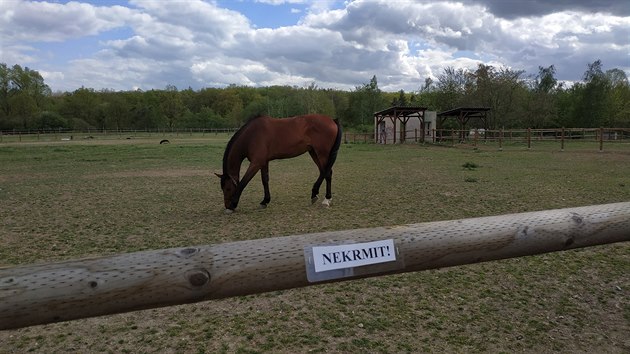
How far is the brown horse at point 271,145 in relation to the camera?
7516mm

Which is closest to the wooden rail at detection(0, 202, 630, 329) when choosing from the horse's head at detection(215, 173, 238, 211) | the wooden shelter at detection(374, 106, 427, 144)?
the horse's head at detection(215, 173, 238, 211)

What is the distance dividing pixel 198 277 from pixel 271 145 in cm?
587

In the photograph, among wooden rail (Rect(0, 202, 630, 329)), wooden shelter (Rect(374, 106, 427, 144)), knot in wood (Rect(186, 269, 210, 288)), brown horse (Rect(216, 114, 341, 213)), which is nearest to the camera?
wooden rail (Rect(0, 202, 630, 329))

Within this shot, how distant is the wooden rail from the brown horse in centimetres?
536

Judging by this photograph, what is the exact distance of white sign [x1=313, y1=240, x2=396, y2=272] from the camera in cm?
208

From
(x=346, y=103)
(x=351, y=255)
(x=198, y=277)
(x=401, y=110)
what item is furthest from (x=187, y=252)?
(x=346, y=103)

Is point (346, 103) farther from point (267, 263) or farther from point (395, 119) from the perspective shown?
point (267, 263)

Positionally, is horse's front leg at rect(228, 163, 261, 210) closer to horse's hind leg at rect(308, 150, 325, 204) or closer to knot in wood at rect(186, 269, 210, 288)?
horse's hind leg at rect(308, 150, 325, 204)

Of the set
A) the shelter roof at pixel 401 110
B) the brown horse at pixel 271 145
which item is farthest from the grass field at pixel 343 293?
the shelter roof at pixel 401 110

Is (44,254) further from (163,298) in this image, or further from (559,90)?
(559,90)

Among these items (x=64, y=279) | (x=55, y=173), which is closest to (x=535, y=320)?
(x=64, y=279)

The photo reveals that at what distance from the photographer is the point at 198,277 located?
6.32ft

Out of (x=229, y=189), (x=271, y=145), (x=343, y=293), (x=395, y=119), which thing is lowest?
(x=343, y=293)

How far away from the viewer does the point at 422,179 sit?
461 inches
